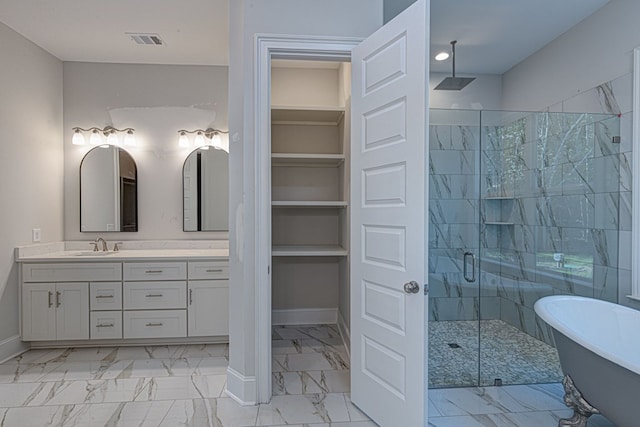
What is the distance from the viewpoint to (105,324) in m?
3.28

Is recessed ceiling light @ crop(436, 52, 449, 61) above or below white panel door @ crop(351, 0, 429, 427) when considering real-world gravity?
above

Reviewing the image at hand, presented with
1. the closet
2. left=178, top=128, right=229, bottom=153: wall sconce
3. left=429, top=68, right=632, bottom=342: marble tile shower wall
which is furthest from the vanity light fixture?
left=178, top=128, right=229, bottom=153: wall sconce

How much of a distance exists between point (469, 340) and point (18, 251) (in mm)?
4036

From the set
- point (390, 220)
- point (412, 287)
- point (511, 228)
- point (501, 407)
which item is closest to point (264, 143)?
point (390, 220)

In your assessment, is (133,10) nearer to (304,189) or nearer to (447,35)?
(304,189)

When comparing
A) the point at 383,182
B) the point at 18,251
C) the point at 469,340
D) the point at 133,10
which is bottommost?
the point at 469,340

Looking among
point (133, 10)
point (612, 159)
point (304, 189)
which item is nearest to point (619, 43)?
point (612, 159)

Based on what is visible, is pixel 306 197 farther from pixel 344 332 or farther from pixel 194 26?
pixel 194 26

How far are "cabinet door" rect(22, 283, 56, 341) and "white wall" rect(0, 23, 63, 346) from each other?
80 millimetres

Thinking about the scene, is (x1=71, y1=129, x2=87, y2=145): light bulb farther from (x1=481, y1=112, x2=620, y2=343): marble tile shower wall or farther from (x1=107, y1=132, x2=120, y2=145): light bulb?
(x1=481, y1=112, x2=620, y2=343): marble tile shower wall

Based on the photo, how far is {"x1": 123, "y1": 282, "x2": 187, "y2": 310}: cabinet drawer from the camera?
10.8 feet

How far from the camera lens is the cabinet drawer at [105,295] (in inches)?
128

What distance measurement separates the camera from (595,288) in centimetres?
301

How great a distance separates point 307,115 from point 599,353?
9.60ft
